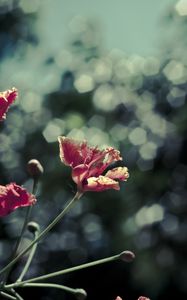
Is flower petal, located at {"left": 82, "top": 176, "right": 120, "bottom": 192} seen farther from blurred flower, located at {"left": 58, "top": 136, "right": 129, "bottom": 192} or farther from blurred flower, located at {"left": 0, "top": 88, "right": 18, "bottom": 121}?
blurred flower, located at {"left": 0, "top": 88, "right": 18, "bottom": 121}

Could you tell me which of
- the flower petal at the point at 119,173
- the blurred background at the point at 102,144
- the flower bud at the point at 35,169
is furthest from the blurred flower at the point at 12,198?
the blurred background at the point at 102,144

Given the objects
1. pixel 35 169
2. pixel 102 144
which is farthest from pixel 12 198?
pixel 102 144

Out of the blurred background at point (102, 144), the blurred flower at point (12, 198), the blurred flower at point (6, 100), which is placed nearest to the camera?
the blurred flower at point (12, 198)

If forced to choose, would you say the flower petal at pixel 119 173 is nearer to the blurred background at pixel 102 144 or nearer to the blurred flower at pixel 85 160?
the blurred flower at pixel 85 160

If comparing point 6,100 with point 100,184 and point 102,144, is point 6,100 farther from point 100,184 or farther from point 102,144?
point 102,144

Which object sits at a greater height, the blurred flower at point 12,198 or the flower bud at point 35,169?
the flower bud at point 35,169

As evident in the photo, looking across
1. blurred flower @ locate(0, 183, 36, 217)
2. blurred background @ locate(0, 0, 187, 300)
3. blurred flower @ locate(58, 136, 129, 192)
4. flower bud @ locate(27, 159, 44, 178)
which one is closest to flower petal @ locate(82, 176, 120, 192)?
blurred flower @ locate(58, 136, 129, 192)
